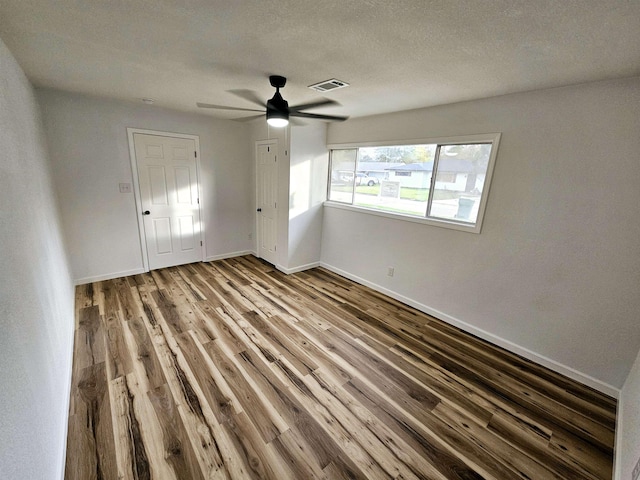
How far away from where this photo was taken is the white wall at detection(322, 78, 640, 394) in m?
1.98

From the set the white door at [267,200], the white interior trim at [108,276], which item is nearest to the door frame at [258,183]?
the white door at [267,200]

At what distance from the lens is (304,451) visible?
1.61 metres

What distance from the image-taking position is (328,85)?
91.5 inches

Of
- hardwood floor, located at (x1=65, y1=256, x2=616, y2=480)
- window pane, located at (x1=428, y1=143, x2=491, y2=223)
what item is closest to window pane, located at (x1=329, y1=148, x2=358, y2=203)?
window pane, located at (x1=428, y1=143, x2=491, y2=223)

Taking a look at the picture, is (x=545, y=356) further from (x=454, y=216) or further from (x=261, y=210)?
(x=261, y=210)

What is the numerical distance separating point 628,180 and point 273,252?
406cm

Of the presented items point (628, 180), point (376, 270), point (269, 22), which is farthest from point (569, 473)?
point (269, 22)

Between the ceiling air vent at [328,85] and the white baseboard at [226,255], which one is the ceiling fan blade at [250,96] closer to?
the ceiling air vent at [328,85]

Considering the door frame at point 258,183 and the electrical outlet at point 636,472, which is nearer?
the electrical outlet at point 636,472

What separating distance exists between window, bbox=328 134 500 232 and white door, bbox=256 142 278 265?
100cm

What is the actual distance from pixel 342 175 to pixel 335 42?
2617 millimetres

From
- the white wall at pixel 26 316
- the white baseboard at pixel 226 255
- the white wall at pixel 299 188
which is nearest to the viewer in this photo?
the white wall at pixel 26 316

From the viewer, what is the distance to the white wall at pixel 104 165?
3166 millimetres

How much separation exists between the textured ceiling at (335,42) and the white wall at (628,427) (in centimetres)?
207
